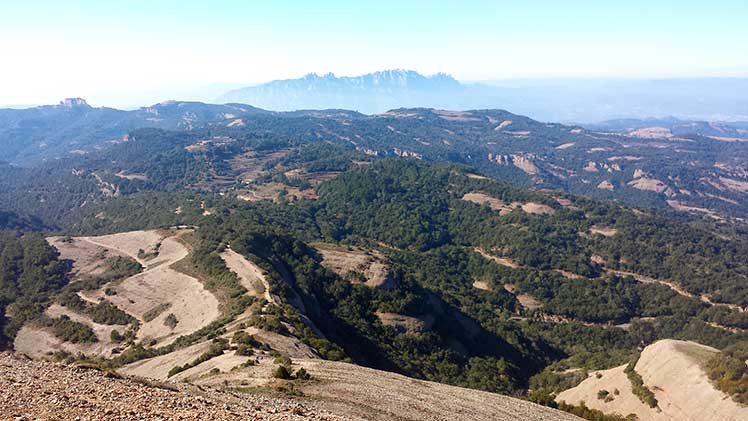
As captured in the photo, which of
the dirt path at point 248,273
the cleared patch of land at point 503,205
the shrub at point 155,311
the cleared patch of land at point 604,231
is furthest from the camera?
the cleared patch of land at point 503,205

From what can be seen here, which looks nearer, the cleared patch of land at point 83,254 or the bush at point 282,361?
the bush at point 282,361

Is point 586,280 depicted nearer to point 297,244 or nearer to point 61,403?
point 297,244

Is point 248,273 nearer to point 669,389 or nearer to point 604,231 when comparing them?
point 669,389

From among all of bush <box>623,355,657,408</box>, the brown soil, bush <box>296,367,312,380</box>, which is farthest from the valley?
the brown soil

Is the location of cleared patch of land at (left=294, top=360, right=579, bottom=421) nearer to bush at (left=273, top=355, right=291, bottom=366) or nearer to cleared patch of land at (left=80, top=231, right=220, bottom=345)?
bush at (left=273, top=355, right=291, bottom=366)

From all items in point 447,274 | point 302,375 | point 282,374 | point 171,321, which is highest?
point 282,374

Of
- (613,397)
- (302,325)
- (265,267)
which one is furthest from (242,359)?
(613,397)

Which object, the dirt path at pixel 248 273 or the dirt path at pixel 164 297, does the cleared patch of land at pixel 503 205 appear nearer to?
the dirt path at pixel 248 273

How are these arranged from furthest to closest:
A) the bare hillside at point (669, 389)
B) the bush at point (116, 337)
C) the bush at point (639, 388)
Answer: the bush at point (116, 337)
the bush at point (639, 388)
the bare hillside at point (669, 389)

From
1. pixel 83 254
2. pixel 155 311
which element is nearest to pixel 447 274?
pixel 155 311

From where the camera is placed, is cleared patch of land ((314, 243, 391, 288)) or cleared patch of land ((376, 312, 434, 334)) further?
cleared patch of land ((314, 243, 391, 288))

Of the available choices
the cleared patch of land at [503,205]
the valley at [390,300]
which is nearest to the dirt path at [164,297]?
the valley at [390,300]
